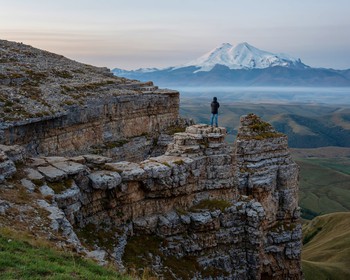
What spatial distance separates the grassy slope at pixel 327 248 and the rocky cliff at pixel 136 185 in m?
29.5

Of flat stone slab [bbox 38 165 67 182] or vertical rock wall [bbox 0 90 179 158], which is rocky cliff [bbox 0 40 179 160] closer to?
vertical rock wall [bbox 0 90 179 158]

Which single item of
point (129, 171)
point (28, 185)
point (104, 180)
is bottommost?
point (104, 180)

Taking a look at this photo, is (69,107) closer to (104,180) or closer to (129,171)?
(129,171)

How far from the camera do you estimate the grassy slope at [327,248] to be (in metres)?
68.3

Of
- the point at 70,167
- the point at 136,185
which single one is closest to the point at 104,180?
the point at 70,167

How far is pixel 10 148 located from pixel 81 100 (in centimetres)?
1863

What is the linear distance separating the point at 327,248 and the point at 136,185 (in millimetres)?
72733

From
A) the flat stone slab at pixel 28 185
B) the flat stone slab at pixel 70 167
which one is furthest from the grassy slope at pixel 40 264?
the flat stone slab at pixel 70 167

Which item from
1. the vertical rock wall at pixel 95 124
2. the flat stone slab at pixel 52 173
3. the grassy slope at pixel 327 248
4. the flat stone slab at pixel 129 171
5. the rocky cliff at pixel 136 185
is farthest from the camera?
the grassy slope at pixel 327 248

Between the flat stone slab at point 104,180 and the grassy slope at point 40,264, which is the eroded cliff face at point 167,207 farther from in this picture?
the grassy slope at point 40,264

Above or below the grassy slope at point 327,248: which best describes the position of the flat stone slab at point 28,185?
above

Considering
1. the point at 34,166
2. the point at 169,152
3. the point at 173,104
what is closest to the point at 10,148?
the point at 34,166

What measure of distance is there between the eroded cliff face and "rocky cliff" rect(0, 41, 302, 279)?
8cm

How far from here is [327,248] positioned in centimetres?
8975
